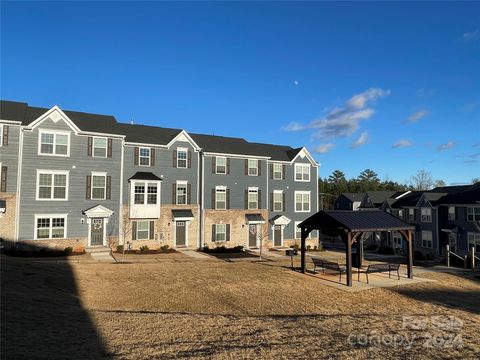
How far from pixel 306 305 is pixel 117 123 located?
2767cm

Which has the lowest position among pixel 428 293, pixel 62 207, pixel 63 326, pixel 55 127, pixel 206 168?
pixel 428 293

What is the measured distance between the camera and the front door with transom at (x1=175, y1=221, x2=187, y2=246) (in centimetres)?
3400

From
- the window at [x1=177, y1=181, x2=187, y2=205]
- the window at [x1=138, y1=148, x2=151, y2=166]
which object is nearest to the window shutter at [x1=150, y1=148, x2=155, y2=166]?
the window at [x1=138, y1=148, x2=151, y2=166]

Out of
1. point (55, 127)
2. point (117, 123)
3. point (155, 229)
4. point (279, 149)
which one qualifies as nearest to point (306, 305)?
point (155, 229)

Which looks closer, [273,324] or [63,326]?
[63,326]

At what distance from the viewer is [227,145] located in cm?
3919

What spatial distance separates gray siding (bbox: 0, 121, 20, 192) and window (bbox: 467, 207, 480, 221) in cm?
4634

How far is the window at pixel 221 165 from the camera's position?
36.6 metres

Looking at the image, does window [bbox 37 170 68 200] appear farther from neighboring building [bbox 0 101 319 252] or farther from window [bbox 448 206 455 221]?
window [bbox 448 206 455 221]

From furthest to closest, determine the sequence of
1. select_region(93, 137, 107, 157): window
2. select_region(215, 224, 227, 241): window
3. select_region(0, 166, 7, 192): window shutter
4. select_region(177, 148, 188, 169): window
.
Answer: select_region(215, 224, 227, 241): window → select_region(177, 148, 188, 169): window → select_region(93, 137, 107, 157): window → select_region(0, 166, 7, 192): window shutter

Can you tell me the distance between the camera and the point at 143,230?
3238 centimetres

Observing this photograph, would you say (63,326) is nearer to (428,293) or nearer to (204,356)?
(204,356)

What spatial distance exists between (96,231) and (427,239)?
41302 millimetres

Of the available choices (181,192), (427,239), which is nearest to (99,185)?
(181,192)
